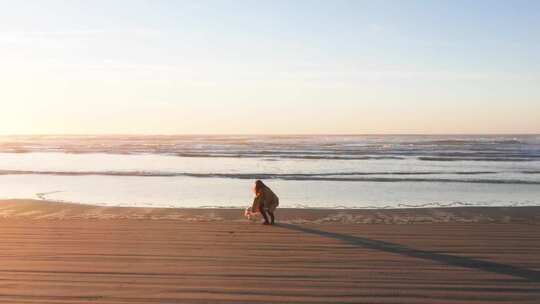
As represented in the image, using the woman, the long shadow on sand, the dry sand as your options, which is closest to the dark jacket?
the woman

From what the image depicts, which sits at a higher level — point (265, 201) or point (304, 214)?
point (304, 214)

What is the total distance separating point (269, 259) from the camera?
854 centimetres

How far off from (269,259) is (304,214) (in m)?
5.25

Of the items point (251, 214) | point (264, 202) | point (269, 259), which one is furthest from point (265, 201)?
point (269, 259)

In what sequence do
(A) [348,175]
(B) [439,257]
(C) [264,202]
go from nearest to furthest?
(B) [439,257] → (C) [264,202] → (A) [348,175]

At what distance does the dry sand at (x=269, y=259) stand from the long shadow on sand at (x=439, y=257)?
2 centimetres

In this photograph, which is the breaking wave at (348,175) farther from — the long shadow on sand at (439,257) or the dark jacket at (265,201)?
the long shadow on sand at (439,257)

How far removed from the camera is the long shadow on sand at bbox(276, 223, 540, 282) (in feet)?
25.3

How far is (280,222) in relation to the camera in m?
12.4

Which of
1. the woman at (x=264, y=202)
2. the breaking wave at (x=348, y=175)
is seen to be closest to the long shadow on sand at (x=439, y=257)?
the woman at (x=264, y=202)

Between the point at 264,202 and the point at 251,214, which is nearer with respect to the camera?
the point at 264,202

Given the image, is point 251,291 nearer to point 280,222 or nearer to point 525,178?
point 280,222

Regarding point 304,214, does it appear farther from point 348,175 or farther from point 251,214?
point 348,175

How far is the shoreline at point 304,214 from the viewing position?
1281cm
